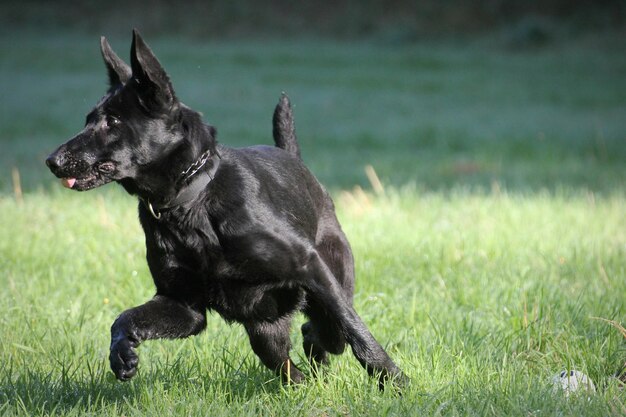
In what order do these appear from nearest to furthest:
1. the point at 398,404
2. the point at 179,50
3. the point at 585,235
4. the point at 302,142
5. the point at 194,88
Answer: the point at 398,404, the point at 585,235, the point at 302,142, the point at 194,88, the point at 179,50

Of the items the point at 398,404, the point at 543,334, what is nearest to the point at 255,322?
the point at 398,404

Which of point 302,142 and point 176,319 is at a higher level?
point 176,319

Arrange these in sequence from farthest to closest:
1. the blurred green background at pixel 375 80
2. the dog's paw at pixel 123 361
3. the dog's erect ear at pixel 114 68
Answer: the blurred green background at pixel 375 80 → the dog's erect ear at pixel 114 68 → the dog's paw at pixel 123 361

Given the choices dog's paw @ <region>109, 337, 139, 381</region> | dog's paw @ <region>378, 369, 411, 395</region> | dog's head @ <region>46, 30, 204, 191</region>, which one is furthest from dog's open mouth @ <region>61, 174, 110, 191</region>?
dog's paw @ <region>378, 369, 411, 395</region>

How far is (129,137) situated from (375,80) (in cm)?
1600

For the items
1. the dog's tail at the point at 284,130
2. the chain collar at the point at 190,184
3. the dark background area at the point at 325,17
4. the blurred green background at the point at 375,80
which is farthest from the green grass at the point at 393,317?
the dark background area at the point at 325,17

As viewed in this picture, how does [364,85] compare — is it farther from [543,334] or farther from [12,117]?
[543,334]

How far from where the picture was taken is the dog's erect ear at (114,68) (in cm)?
388

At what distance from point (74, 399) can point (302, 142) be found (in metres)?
9.74

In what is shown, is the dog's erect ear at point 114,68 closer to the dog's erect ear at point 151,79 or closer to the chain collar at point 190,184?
the dog's erect ear at point 151,79

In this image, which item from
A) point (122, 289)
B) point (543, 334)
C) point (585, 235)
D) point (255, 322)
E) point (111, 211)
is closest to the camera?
point (255, 322)

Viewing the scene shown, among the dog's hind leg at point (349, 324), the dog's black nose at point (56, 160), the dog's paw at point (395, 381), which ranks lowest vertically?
the dog's paw at point (395, 381)

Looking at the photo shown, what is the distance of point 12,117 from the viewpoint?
15633 mm

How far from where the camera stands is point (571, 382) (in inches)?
151
